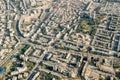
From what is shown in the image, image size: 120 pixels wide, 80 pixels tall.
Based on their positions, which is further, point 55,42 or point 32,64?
point 55,42

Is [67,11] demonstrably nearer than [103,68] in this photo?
No

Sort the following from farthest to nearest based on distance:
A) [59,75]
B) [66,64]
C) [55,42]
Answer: [55,42] → [66,64] → [59,75]

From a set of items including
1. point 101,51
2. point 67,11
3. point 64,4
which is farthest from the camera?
point 64,4

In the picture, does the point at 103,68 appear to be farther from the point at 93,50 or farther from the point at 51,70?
the point at 51,70

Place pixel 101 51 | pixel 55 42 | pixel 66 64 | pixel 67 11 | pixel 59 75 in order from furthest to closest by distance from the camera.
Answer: pixel 67 11 < pixel 55 42 < pixel 101 51 < pixel 66 64 < pixel 59 75

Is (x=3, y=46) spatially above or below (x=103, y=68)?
above

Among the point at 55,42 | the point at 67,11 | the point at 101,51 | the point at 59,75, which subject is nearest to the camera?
the point at 59,75

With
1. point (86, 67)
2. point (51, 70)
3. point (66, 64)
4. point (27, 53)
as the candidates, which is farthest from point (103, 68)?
point (27, 53)

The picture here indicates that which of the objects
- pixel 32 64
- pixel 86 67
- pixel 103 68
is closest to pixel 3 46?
pixel 32 64

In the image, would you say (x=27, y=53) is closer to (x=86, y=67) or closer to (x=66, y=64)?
(x=66, y=64)
